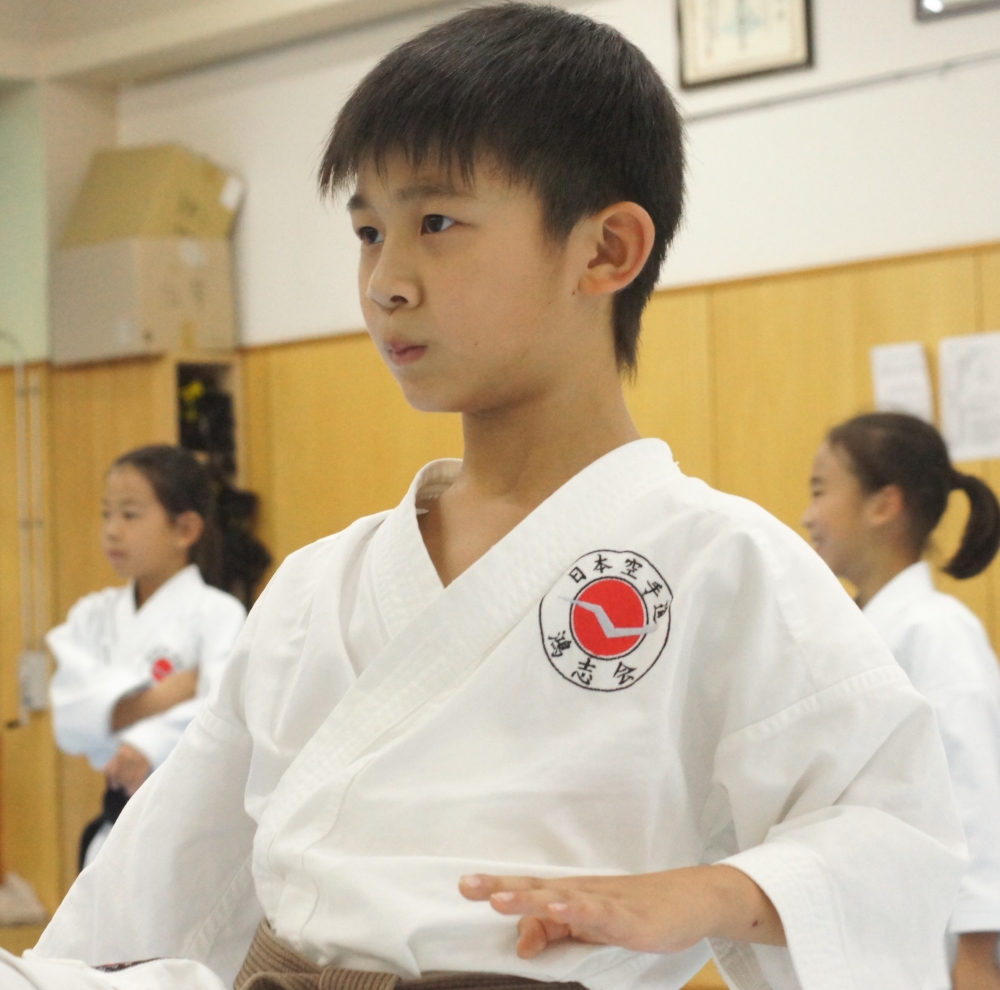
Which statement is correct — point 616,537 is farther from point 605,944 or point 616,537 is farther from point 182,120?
point 182,120

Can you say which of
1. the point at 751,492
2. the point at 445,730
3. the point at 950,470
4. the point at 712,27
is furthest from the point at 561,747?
the point at 712,27

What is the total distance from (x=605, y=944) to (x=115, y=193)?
4916 mm

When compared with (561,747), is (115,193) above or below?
above

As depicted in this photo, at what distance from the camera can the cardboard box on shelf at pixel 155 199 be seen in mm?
5121

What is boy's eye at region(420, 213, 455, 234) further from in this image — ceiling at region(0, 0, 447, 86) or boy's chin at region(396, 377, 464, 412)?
ceiling at region(0, 0, 447, 86)

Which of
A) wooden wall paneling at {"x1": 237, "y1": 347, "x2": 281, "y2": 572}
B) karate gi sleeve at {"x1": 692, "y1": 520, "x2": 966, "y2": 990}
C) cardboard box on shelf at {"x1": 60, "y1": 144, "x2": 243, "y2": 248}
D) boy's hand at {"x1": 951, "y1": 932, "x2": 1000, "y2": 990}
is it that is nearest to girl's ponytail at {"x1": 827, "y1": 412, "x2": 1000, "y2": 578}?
boy's hand at {"x1": 951, "y1": 932, "x2": 1000, "y2": 990}

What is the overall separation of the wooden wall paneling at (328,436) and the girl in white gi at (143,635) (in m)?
1.15

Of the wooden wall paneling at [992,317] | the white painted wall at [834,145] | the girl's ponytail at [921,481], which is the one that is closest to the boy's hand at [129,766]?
the white painted wall at [834,145]

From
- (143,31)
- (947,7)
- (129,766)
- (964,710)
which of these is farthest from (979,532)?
(143,31)

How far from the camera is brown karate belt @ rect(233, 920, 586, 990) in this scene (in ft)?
3.05

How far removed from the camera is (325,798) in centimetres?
102

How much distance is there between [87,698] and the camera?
3.37 m

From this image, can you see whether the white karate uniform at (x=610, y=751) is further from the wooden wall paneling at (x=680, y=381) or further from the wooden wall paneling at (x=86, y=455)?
the wooden wall paneling at (x=86, y=455)

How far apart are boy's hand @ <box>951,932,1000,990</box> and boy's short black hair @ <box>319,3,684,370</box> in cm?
162
